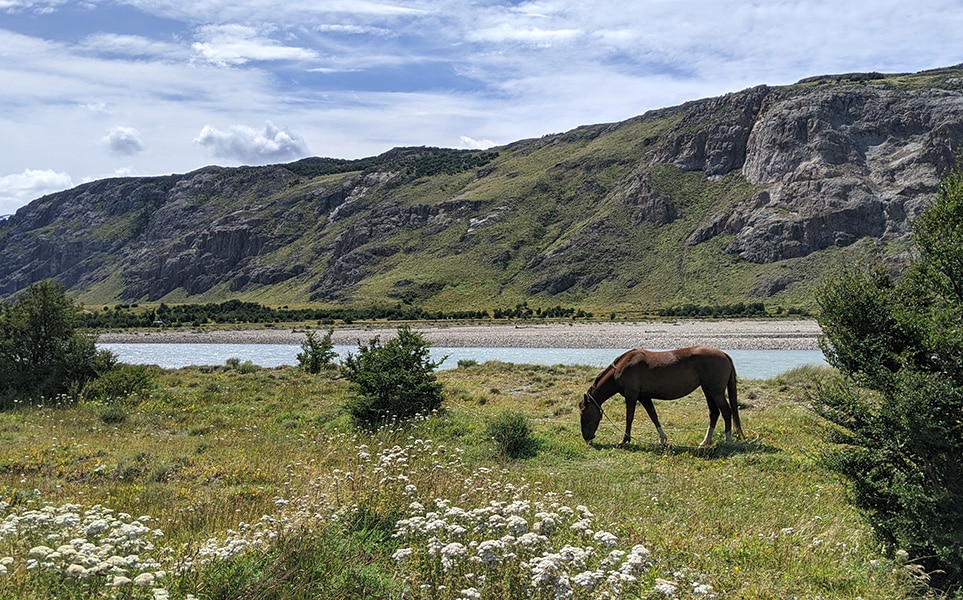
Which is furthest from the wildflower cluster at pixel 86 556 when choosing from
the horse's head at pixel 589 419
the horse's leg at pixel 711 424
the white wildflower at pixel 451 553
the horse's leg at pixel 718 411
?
the horse's leg at pixel 718 411

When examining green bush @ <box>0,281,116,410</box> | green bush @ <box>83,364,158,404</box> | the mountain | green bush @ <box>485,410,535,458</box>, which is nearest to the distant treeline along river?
green bush @ <box>0,281,116,410</box>

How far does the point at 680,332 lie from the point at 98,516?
6417 centimetres

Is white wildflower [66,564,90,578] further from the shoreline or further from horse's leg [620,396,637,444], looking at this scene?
the shoreline

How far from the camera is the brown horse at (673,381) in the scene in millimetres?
12969

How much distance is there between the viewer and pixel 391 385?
16188 millimetres

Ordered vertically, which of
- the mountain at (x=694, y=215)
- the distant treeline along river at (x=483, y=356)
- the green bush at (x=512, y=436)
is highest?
the mountain at (x=694, y=215)

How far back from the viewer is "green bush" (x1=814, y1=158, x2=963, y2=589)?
5504 mm

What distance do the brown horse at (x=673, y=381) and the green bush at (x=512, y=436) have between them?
1612mm

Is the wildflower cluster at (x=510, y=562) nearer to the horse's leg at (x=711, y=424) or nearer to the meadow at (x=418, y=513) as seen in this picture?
the meadow at (x=418, y=513)

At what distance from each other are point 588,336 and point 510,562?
62171 millimetres

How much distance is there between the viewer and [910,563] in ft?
18.4

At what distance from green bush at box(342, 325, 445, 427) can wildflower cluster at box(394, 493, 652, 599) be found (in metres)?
9.35

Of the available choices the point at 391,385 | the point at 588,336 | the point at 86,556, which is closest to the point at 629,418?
the point at 391,385

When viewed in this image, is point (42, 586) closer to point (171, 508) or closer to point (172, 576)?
point (172, 576)
